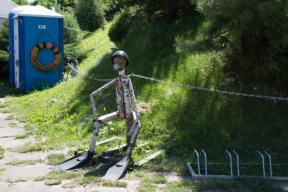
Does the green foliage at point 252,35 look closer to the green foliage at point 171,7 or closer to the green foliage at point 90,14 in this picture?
the green foliage at point 171,7

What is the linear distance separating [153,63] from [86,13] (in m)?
→ 13.4

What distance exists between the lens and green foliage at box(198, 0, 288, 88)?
4.85 m

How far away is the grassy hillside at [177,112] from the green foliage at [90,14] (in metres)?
11.8

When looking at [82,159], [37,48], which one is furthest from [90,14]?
[82,159]

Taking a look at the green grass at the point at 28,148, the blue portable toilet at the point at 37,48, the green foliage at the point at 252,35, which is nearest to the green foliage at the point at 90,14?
the blue portable toilet at the point at 37,48

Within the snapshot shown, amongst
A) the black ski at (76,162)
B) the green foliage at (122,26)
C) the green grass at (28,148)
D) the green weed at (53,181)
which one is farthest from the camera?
the green foliage at (122,26)

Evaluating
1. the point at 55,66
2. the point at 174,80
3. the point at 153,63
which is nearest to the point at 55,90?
the point at 55,66

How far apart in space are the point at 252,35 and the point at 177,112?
74.7 inches

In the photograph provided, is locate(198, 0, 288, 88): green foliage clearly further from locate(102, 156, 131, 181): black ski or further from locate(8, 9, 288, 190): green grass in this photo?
locate(102, 156, 131, 181): black ski

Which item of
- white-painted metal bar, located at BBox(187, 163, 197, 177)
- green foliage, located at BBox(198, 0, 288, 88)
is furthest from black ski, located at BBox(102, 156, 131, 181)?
green foliage, located at BBox(198, 0, 288, 88)

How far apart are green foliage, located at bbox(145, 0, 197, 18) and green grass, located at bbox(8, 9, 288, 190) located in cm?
52

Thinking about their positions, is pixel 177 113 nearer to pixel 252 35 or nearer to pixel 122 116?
pixel 122 116

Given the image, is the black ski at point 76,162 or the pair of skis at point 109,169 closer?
the pair of skis at point 109,169

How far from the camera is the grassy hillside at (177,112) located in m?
5.11
